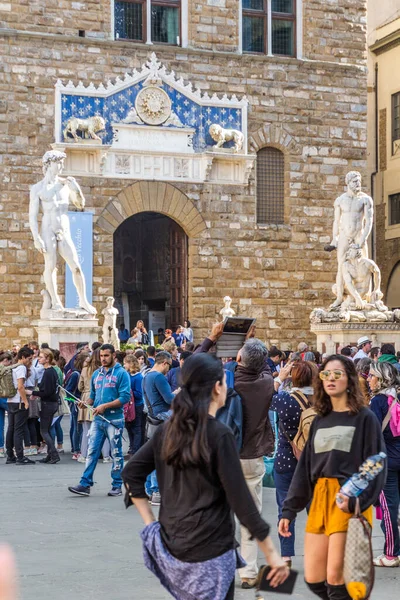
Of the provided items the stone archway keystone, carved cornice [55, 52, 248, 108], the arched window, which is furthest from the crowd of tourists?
the arched window

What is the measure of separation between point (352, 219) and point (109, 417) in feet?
35.5

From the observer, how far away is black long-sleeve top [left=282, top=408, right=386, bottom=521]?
5.60 metres

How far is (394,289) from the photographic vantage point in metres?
32.3

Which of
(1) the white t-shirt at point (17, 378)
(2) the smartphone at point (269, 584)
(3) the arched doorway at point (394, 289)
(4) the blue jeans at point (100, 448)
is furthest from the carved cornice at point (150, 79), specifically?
(2) the smartphone at point (269, 584)

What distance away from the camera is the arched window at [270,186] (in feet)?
84.2

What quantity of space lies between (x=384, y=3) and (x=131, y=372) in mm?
23696

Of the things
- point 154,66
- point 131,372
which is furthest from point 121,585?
point 154,66

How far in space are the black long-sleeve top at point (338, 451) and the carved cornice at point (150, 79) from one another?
19.0 meters

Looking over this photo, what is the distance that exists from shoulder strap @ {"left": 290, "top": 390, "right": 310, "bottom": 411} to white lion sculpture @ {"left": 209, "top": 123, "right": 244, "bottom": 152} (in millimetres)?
17585

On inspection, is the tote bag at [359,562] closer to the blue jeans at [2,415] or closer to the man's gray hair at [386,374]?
the man's gray hair at [386,374]

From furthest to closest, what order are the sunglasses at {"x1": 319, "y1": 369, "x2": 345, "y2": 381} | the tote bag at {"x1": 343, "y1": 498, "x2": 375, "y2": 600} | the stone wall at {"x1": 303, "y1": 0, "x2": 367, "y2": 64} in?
the stone wall at {"x1": 303, "y1": 0, "x2": 367, "y2": 64}, the sunglasses at {"x1": 319, "y1": 369, "x2": 345, "y2": 381}, the tote bag at {"x1": 343, "y1": 498, "x2": 375, "y2": 600}

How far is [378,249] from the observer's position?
1315 inches

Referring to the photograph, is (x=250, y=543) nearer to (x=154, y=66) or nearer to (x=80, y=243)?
(x=80, y=243)

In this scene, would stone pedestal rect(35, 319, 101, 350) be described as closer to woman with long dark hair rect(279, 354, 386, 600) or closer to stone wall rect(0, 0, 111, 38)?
stone wall rect(0, 0, 111, 38)
